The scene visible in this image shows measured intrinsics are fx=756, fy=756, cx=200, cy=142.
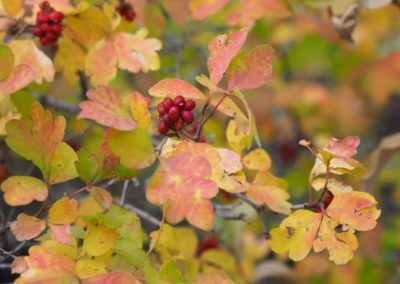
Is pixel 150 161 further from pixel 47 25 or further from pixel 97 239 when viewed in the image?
pixel 47 25

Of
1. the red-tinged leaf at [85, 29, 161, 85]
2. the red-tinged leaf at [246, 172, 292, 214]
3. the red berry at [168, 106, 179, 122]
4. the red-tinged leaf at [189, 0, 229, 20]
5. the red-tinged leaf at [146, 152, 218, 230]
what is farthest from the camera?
the red-tinged leaf at [189, 0, 229, 20]

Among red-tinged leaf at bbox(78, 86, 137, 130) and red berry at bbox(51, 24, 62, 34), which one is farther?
red berry at bbox(51, 24, 62, 34)

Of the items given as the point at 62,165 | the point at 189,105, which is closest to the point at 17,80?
the point at 62,165

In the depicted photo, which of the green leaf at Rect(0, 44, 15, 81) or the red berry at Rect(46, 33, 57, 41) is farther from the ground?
the green leaf at Rect(0, 44, 15, 81)

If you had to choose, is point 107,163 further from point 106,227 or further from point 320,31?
point 320,31

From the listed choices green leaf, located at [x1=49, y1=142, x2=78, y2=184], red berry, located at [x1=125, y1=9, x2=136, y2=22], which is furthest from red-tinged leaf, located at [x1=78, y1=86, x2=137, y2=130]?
red berry, located at [x1=125, y1=9, x2=136, y2=22]

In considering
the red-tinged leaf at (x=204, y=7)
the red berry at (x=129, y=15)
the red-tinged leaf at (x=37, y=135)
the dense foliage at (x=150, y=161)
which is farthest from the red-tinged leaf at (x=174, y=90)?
the red-tinged leaf at (x=204, y=7)

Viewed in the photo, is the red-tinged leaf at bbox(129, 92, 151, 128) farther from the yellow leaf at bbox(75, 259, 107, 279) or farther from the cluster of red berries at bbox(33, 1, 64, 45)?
the cluster of red berries at bbox(33, 1, 64, 45)
